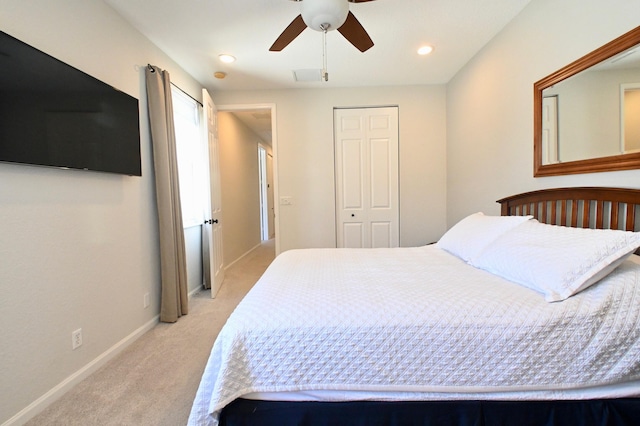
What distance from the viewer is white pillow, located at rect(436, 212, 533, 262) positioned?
1.76m

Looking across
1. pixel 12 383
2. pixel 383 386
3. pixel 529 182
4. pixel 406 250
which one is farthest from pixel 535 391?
pixel 12 383

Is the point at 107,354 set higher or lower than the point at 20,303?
lower

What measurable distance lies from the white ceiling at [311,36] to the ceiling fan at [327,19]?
0.26m

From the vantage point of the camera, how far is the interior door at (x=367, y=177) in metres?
3.66

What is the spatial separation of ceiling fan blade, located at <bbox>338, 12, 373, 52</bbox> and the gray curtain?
1.66 meters

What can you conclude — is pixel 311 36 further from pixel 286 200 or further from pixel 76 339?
pixel 76 339

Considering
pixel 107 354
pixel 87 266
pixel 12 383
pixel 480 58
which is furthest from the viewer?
pixel 480 58

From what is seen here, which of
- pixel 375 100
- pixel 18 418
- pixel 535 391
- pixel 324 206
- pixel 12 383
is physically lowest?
pixel 18 418

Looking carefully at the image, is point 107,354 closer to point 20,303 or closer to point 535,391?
point 20,303

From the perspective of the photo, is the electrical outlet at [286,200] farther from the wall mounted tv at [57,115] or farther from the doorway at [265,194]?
the doorway at [265,194]

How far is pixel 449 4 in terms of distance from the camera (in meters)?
2.05

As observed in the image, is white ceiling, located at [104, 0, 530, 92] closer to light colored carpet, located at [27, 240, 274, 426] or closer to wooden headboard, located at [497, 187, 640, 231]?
wooden headboard, located at [497, 187, 640, 231]

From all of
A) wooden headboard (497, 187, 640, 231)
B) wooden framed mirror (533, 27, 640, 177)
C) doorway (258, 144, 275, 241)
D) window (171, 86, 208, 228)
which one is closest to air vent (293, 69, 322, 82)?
window (171, 86, 208, 228)

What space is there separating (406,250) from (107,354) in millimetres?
2315
